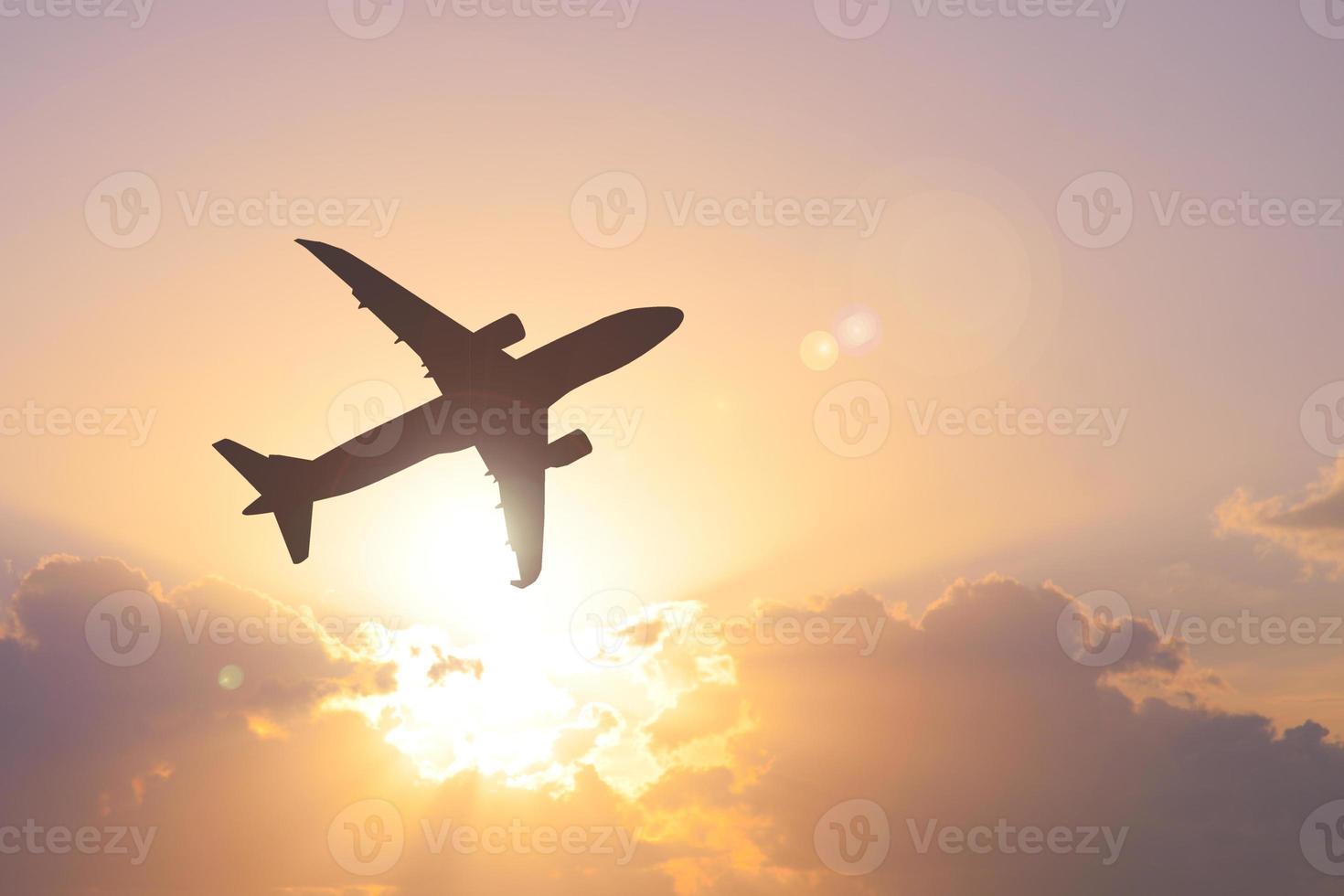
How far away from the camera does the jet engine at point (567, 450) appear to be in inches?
2194

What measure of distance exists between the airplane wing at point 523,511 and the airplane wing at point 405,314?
6.29m

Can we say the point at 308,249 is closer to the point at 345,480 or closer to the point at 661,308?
the point at 345,480

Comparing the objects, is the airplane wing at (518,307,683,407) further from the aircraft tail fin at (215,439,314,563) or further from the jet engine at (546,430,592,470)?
the aircraft tail fin at (215,439,314,563)

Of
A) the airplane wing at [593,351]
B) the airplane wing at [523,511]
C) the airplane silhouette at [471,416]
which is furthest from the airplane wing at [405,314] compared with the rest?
the airplane wing at [523,511]

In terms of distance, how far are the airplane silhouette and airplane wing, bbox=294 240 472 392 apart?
5 centimetres

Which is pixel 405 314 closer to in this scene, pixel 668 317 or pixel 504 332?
pixel 504 332

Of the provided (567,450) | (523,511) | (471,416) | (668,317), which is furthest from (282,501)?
(668,317)

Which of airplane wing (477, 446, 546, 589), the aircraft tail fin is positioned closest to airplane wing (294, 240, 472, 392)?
airplane wing (477, 446, 546, 589)

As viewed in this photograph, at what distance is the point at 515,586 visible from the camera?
55750mm

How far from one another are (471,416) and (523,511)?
629 cm

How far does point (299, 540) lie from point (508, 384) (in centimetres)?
1586

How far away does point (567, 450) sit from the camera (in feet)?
183

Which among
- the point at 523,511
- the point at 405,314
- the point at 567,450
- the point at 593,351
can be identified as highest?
the point at 405,314

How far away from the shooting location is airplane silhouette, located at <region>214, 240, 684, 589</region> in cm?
5284
